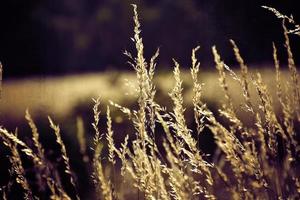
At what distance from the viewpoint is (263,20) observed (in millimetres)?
7352

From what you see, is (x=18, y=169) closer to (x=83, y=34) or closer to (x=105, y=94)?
(x=105, y=94)

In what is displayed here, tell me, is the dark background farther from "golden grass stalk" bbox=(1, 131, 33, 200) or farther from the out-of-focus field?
"golden grass stalk" bbox=(1, 131, 33, 200)

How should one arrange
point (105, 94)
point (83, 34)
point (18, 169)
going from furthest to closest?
1. point (83, 34)
2. point (105, 94)
3. point (18, 169)

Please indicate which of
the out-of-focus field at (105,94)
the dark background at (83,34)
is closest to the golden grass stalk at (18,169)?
the out-of-focus field at (105,94)

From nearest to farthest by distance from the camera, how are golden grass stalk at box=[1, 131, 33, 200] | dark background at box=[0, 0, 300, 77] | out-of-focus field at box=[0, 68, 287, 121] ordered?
1. golden grass stalk at box=[1, 131, 33, 200]
2. out-of-focus field at box=[0, 68, 287, 121]
3. dark background at box=[0, 0, 300, 77]

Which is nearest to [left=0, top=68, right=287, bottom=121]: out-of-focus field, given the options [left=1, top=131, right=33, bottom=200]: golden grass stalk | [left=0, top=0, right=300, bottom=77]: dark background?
[left=0, top=0, right=300, bottom=77]: dark background

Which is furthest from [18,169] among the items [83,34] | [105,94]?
[83,34]

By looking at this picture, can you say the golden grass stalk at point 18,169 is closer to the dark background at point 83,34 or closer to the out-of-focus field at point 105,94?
the out-of-focus field at point 105,94

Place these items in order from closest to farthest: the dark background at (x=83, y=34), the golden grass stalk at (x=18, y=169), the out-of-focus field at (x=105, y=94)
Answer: the golden grass stalk at (x=18, y=169) → the out-of-focus field at (x=105, y=94) → the dark background at (x=83, y=34)

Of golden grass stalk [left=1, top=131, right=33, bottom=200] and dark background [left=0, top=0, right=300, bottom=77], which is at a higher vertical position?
dark background [left=0, top=0, right=300, bottom=77]

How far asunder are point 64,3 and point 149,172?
2312 centimetres

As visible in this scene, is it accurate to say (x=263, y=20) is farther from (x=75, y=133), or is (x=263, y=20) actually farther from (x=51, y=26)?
(x=51, y=26)

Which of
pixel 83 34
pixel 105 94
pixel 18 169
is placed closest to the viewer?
pixel 18 169

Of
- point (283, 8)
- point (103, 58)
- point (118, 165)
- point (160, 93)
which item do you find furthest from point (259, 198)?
point (103, 58)
